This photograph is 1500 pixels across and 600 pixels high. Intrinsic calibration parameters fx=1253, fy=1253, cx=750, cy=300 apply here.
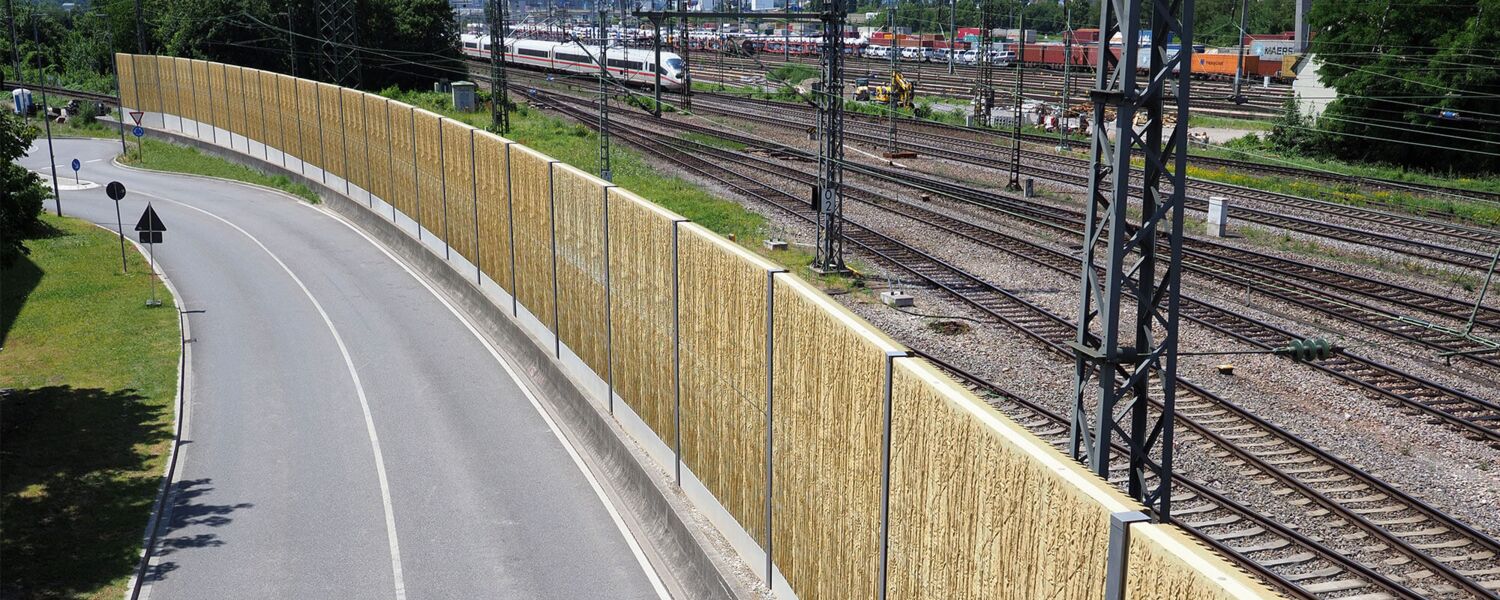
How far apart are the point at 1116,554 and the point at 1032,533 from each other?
862 millimetres

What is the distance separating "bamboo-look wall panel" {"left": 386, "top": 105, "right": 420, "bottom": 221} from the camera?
28.1m

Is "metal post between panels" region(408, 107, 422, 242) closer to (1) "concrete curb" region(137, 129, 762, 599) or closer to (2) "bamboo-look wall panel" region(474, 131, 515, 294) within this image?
(1) "concrete curb" region(137, 129, 762, 599)

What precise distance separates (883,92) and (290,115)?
43331 mm

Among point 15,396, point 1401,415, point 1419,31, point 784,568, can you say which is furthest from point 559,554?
point 1419,31

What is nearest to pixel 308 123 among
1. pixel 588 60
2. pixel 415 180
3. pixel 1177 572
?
pixel 415 180

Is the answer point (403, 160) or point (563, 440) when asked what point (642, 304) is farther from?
point (403, 160)

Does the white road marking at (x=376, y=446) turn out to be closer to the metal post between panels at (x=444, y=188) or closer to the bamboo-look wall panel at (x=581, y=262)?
the metal post between panels at (x=444, y=188)

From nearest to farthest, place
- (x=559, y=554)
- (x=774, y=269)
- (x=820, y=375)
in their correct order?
1. (x=820, y=375)
2. (x=774, y=269)
3. (x=559, y=554)

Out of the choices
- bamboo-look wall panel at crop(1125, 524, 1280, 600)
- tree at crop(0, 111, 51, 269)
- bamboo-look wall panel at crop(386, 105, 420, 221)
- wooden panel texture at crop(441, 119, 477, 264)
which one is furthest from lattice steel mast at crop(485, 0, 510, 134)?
bamboo-look wall panel at crop(1125, 524, 1280, 600)

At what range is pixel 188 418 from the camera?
63.8ft

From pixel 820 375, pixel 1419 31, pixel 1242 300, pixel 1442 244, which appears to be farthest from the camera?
pixel 1419 31

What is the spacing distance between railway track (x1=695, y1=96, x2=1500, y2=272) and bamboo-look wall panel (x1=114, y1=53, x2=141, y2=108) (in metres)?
31.6

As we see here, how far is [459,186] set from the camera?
24938 millimetres

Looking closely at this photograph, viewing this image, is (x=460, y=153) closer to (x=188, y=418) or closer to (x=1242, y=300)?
(x=188, y=418)
